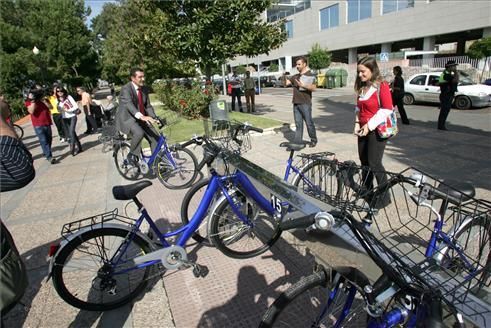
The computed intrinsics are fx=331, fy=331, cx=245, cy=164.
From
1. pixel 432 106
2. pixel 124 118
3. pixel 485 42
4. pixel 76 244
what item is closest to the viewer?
pixel 76 244

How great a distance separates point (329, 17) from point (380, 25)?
829 cm

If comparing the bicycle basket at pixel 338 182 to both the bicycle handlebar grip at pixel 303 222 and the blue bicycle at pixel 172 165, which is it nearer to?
the bicycle handlebar grip at pixel 303 222

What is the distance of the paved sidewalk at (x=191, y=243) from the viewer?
9.05 feet

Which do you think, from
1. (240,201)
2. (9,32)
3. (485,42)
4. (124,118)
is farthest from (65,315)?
(9,32)

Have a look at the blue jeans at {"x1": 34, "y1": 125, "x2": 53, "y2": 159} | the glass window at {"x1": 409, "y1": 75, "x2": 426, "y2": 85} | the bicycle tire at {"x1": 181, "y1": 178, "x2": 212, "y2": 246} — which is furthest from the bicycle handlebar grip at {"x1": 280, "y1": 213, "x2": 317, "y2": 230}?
the glass window at {"x1": 409, "y1": 75, "x2": 426, "y2": 85}

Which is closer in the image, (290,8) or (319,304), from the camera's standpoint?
(319,304)

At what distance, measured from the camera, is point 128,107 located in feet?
18.4

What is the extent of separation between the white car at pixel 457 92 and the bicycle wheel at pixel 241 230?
40.9 feet

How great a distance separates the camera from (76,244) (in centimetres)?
263

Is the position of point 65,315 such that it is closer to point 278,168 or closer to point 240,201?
point 240,201

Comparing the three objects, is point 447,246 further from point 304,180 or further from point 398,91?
point 398,91

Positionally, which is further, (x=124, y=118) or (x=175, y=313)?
(x=124, y=118)

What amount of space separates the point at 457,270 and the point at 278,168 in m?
4.46

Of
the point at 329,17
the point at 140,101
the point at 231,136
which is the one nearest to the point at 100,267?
the point at 231,136
